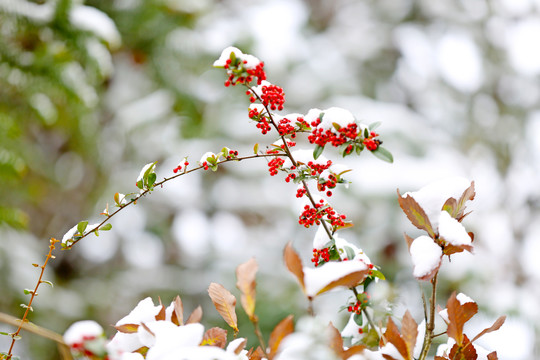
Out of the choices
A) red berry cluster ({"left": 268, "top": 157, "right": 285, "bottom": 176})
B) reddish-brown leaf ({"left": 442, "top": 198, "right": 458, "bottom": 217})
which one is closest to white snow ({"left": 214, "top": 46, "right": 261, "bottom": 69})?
Answer: red berry cluster ({"left": 268, "top": 157, "right": 285, "bottom": 176})

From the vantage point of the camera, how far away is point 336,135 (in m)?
Result: 0.43

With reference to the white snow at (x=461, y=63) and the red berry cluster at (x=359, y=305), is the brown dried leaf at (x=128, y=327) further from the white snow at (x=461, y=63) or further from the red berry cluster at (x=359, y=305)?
the white snow at (x=461, y=63)

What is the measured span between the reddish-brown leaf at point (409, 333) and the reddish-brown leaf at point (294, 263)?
0.11 metres

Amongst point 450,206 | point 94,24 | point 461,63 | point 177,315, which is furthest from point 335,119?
point 461,63

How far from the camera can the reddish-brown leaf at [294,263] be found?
0.32 m

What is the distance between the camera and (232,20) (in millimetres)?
3059

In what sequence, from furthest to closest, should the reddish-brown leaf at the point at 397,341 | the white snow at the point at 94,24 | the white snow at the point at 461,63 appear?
the white snow at the point at 461,63 < the white snow at the point at 94,24 < the reddish-brown leaf at the point at 397,341

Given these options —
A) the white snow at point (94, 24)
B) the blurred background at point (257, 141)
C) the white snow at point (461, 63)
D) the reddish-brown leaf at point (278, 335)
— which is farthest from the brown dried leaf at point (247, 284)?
the white snow at point (461, 63)

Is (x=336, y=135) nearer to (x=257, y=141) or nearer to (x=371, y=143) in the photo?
(x=371, y=143)

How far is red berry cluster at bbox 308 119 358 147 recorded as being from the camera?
43 cm

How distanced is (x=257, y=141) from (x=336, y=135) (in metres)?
2.24

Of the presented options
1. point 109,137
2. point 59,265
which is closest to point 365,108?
point 109,137

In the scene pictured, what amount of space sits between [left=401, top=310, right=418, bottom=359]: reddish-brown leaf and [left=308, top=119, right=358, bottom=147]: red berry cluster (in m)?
0.16

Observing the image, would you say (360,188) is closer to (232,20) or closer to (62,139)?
(232,20)
